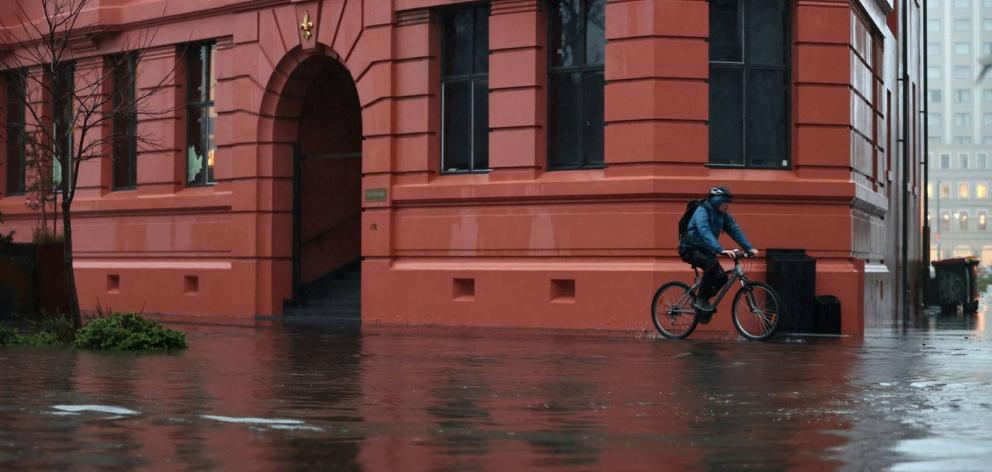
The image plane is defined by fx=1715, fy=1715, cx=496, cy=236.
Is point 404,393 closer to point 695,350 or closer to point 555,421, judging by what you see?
point 555,421

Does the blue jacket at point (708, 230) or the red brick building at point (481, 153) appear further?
the red brick building at point (481, 153)

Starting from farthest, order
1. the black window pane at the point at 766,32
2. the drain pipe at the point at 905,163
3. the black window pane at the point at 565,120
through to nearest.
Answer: the drain pipe at the point at 905,163 < the black window pane at the point at 565,120 < the black window pane at the point at 766,32

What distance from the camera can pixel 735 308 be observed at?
20000 millimetres

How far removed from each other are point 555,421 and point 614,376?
3.89 m

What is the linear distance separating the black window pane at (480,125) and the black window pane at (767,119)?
3.86m

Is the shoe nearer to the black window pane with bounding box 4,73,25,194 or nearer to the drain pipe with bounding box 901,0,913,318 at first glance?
the drain pipe with bounding box 901,0,913,318

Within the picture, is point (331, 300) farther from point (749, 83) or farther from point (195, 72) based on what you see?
point (749, 83)

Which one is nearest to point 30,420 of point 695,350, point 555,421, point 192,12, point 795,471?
point 555,421

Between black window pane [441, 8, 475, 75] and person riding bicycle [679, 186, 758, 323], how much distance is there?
5.97 metres

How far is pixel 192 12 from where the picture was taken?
2902cm

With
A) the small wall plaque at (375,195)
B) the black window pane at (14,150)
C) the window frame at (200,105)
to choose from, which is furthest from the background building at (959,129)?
the small wall plaque at (375,195)

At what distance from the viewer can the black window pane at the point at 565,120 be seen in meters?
23.8

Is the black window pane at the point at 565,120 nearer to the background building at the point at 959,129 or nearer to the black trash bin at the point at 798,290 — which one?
the black trash bin at the point at 798,290

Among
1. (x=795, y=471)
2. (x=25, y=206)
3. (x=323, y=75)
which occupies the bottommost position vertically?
(x=795, y=471)
